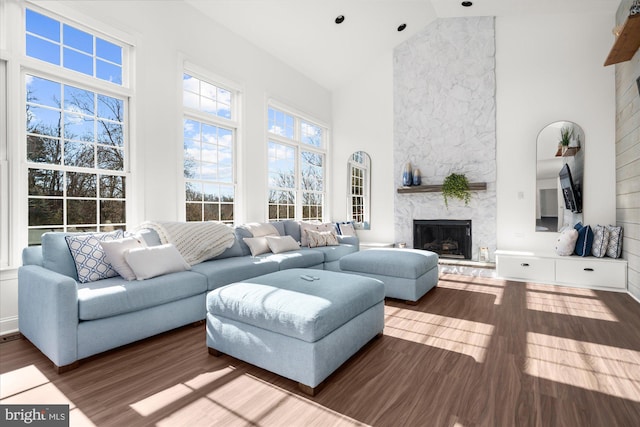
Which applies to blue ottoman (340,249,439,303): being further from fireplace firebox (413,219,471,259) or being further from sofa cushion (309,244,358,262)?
fireplace firebox (413,219,471,259)

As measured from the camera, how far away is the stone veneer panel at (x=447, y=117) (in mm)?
5410

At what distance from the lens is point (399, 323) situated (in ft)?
9.81

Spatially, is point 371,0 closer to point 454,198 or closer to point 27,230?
point 454,198

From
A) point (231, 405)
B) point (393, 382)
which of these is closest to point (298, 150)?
point (393, 382)

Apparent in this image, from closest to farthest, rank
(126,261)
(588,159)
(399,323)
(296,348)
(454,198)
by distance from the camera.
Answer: (296,348)
(126,261)
(399,323)
(588,159)
(454,198)

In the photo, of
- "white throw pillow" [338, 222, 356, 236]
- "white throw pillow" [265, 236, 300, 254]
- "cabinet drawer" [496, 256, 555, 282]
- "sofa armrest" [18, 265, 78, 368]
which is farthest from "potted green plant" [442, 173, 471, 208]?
"sofa armrest" [18, 265, 78, 368]

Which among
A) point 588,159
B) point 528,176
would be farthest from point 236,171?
point 588,159

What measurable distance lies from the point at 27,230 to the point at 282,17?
3.85 metres

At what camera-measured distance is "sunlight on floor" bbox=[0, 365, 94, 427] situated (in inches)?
66.1

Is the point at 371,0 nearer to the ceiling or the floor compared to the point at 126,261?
nearer to the ceiling

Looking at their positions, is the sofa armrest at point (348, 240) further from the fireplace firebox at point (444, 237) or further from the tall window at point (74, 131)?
the tall window at point (74, 131)

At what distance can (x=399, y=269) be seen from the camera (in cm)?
355

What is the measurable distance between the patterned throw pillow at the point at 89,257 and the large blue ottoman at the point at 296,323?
1084 mm

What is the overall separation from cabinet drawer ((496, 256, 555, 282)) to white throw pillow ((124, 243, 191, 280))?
420 centimetres
